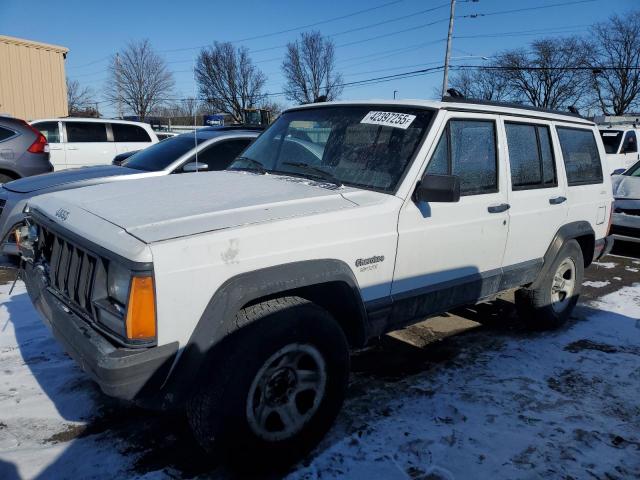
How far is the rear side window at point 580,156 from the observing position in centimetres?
425

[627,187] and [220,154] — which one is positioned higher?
[220,154]

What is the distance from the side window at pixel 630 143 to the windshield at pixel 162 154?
1259cm

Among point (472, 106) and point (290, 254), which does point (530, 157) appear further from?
point (290, 254)

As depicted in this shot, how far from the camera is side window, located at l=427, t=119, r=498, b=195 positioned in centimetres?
314

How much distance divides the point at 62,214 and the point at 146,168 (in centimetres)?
362

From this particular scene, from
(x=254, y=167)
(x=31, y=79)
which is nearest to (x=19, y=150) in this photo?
(x=254, y=167)

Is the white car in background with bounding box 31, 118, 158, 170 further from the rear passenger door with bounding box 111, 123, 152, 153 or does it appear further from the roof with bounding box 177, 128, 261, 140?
the roof with bounding box 177, 128, 261, 140

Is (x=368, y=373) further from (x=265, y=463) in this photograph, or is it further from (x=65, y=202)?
(x=65, y=202)

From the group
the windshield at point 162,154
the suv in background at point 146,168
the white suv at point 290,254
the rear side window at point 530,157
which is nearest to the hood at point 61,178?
the suv in background at point 146,168

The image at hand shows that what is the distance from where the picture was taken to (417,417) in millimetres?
2984

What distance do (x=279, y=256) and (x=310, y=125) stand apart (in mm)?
1637

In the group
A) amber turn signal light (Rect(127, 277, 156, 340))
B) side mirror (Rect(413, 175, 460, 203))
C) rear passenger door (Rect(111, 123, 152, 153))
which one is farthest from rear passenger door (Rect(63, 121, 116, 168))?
amber turn signal light (Rect(127, 277, 156, 340))

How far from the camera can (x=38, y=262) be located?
2.83 metres

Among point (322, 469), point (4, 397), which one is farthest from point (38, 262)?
point (322, 469)
